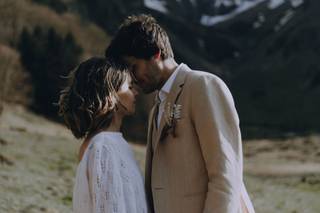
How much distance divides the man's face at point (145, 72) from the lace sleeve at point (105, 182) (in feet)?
1.48

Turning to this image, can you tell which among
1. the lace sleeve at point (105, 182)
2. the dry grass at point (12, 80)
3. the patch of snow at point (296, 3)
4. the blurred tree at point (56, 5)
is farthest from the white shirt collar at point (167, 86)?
the patch of snow at point (296, 3)

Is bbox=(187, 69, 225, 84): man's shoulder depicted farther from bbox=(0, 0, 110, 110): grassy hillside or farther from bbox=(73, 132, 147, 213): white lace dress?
bbox=(0, 0, 110, 110): grassy hillside

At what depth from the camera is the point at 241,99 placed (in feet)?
239

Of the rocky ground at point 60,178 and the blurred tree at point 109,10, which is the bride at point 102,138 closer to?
the rocky ground at point 60,178

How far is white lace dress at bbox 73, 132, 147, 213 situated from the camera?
11.7ft

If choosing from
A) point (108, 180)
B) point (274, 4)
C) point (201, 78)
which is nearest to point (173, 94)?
point (201, 78)

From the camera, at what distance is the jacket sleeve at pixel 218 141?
3.57m

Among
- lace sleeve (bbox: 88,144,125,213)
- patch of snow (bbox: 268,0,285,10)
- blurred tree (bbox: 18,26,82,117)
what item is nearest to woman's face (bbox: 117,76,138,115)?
lace sleeve (bbox: 88,144,125,213)

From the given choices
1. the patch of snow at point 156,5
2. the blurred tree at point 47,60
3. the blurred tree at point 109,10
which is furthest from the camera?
the patch of snow at point 156,5

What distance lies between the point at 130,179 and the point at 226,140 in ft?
1.81

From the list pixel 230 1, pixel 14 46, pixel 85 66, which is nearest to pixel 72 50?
pixel 14 46

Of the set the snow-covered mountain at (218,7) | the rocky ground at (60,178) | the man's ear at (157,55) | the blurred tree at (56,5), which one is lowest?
the snow-covered mountain at (218,7)

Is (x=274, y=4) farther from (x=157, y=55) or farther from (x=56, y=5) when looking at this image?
(x=157, y=55)

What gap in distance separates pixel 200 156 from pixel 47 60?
4265 centimetres
